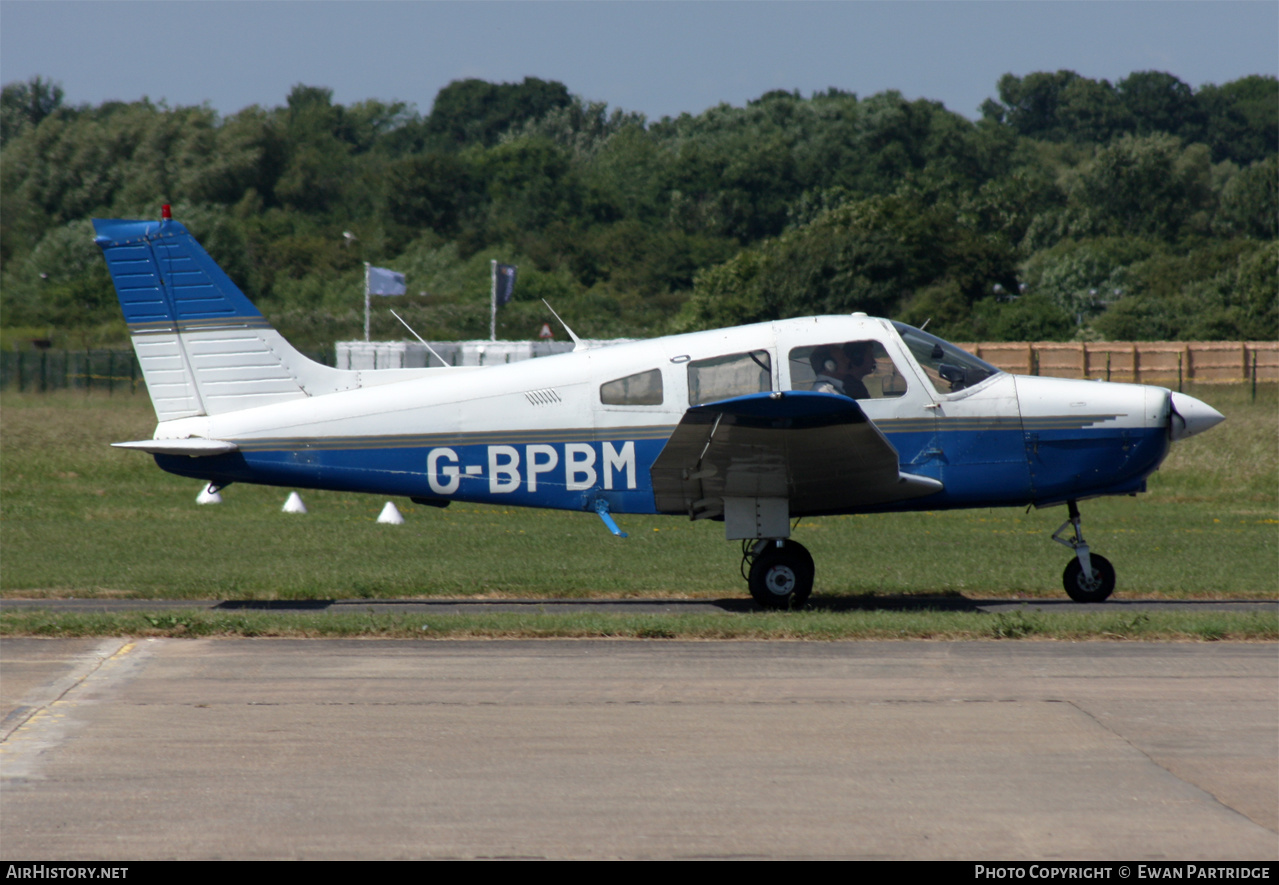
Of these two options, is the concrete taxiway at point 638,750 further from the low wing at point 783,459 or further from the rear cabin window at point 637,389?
the rear cabin window at point 637,389

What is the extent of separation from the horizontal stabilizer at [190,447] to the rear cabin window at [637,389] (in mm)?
3311

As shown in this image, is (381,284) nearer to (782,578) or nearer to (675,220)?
(782,578)

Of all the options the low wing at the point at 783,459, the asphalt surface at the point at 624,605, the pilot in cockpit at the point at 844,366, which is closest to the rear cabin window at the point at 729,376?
the pilot in cockpit at the point at 844,366

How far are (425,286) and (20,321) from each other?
2129 centimetres

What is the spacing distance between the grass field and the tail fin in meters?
1.91

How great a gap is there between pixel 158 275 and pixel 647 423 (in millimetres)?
4550

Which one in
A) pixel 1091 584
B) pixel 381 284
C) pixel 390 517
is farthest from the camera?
pixel 381 284

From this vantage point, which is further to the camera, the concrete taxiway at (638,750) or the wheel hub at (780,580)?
the wheel hub at (780,580)

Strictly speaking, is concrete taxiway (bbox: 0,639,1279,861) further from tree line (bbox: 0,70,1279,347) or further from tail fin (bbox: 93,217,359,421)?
tree line (bbox: 0,70,1279,347)

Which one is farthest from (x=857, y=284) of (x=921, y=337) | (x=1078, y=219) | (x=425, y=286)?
(x=921, y=337)

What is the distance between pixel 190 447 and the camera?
11.1 metres

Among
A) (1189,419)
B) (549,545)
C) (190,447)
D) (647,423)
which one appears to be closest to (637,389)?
(647,423)

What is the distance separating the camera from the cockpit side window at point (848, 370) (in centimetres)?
1069

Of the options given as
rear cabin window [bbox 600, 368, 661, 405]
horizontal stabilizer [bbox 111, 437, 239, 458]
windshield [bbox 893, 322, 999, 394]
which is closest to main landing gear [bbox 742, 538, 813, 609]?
rear cabin window [bbox 600, 368, 661, 405]
